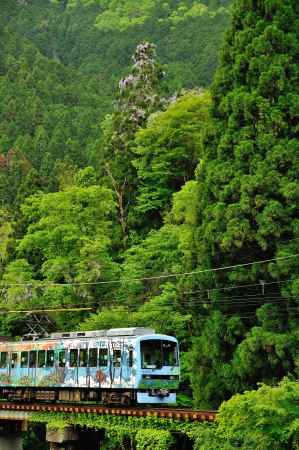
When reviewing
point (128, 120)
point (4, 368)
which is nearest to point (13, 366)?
point (4, 368)

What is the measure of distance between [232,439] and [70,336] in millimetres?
12855

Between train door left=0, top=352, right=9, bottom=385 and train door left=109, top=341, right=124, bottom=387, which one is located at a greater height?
train door left=0, top=352, right=9, bottom=385

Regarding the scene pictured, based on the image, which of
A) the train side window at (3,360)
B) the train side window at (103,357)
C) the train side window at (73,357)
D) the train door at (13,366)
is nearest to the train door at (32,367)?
the train door at (13,366)

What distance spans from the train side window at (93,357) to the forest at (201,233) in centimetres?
369

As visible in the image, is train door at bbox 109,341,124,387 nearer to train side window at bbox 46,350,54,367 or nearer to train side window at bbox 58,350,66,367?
train side window at bbox 58,350,66,367

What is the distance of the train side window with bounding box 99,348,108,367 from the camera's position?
30.3 m

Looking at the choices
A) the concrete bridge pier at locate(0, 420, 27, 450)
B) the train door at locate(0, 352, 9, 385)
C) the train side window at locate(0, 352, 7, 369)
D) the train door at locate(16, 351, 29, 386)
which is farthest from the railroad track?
the train side window at locate(0, 352, 7, 369)

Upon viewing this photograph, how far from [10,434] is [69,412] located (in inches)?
325

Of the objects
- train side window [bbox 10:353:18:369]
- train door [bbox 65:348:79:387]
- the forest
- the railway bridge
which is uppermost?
the forest

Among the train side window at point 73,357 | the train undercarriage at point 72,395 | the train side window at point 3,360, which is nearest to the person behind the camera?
the train undercarriage at point 72,395

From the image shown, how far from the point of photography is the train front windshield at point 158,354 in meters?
29.1

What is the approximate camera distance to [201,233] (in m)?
32.3

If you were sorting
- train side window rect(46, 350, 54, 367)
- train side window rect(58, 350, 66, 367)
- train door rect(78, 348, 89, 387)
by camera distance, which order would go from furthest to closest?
1. train side window rect(46, 350, 54, 367)
2. train side window rect(58, 350, 66, 367)
3. train door rect(78, 348, 89, 387)

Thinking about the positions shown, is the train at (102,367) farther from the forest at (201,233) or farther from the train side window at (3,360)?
the forest at (201,233)
